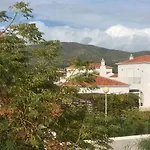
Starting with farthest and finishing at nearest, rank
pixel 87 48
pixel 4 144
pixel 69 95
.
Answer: pixel 87 48, pixel 69 95, pixel 4 144

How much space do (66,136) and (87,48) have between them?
110368 mm

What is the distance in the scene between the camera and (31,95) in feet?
21.7

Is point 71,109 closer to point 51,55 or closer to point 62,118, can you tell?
point 62,118

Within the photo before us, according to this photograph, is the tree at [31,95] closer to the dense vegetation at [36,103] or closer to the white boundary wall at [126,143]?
the dense vegetation at [36,103]

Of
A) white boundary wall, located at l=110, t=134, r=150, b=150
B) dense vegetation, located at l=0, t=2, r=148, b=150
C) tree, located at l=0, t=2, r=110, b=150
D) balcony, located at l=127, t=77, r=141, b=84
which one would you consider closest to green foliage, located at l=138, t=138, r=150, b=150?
white boundary wall, located at l=110, t=134, r=150, b=150

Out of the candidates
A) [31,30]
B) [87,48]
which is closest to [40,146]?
[31,30]

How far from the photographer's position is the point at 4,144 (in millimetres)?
6609

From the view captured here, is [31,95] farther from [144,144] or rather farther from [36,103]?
[144,144]

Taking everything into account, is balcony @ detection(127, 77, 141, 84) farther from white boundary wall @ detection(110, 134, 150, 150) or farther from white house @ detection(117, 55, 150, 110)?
white boundary wall @ detection(110, 134, 150, 150)

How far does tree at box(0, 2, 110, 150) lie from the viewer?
6.50 meters

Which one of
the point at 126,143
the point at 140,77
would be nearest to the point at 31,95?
the point at 126,143

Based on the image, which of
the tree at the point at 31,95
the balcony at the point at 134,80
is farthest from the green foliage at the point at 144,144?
the balcony at the point at 134,80

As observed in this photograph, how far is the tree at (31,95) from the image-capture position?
6.50 meters

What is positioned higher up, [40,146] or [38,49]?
[38,49]
